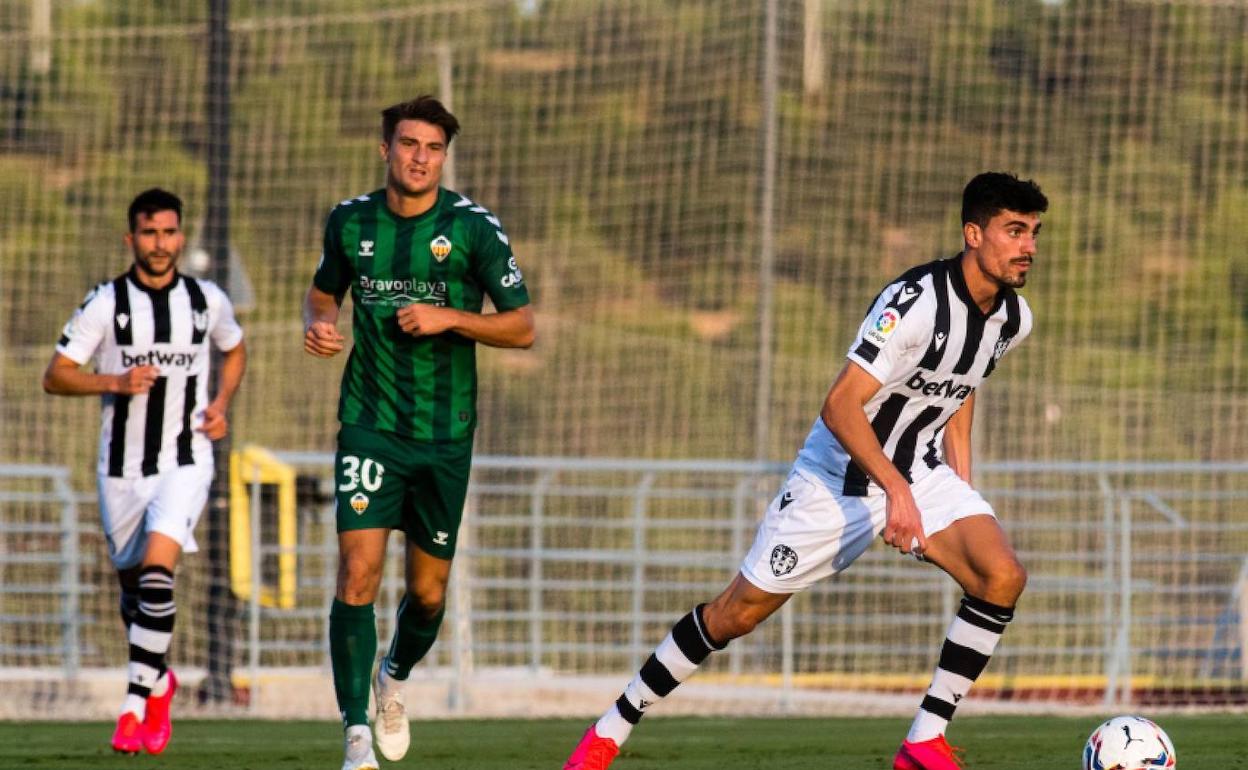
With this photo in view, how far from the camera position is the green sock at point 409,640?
7.42 metres

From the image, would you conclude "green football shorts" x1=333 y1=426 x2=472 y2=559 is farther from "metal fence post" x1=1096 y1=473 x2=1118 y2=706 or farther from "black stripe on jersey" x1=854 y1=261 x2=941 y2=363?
"metal fence post" x1=1096 y1=473 x2=1118 y2=706

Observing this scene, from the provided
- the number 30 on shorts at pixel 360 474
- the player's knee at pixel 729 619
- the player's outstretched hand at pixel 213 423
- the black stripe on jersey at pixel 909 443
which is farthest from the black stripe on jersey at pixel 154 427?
the black stripe on jersey at pixel 909 443

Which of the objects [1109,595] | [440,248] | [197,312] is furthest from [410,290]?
[1109,595]

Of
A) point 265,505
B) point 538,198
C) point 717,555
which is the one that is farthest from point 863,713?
point 538,198

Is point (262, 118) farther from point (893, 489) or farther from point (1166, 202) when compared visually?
point (893, 489)

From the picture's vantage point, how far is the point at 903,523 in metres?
6.15

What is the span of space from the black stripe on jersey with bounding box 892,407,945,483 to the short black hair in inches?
25.6

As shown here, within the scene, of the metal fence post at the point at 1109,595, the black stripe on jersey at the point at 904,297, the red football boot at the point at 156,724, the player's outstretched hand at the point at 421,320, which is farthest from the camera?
the metal fence post at the point at 1109,595

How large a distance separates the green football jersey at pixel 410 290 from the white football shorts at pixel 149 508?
74.5 inches

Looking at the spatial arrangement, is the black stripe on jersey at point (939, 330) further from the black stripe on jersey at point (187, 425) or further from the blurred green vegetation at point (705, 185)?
the blurred green vegetation at point (705, 185)

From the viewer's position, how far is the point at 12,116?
19.1m

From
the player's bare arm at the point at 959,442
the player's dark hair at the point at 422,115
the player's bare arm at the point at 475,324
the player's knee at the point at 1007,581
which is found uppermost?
the player's dark hair at the point at 422,115

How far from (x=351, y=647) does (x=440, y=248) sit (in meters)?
1.39

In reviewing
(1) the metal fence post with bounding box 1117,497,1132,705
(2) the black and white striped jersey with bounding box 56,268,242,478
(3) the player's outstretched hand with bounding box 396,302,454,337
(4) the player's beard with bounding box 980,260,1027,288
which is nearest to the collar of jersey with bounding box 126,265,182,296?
(2) the black and white striped jersey with bounding box 56,268,242,478
